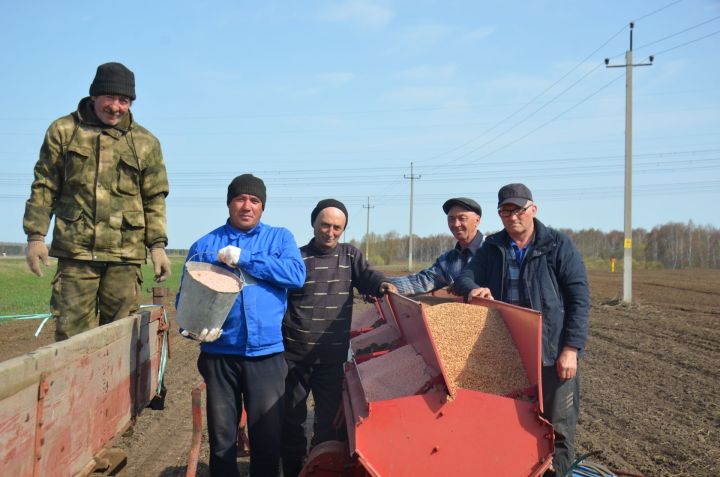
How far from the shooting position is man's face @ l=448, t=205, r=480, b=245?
19.0ft

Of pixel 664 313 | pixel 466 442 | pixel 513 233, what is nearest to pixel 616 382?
pixel 513 233

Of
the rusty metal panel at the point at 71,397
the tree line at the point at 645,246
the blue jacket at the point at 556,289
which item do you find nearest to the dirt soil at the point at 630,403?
the rusty metal panel at the point at 71,397

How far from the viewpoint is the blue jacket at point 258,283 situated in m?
4.21

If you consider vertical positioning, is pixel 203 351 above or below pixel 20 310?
above

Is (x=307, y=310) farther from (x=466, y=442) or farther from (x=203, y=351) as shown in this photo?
(x=466, y=442)

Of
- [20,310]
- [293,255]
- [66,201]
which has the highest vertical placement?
[66,201]

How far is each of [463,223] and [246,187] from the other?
2.08 meters

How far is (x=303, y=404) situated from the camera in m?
5.28

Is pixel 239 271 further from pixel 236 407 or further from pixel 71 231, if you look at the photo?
pixel 71 231

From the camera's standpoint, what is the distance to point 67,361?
2.96 m

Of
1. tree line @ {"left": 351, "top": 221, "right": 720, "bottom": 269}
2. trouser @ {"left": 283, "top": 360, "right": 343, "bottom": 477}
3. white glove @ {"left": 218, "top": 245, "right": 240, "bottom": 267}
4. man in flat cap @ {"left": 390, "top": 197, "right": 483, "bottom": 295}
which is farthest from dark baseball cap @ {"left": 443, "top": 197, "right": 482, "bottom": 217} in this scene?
tree line @ {"left": 351, "top": 221, "right": 720, "bottom": 269}

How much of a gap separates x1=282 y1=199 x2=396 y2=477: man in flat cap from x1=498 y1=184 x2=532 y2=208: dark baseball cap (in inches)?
47.0

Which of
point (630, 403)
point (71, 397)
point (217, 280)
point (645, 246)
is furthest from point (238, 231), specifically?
point (645, 246)

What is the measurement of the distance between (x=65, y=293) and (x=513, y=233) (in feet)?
9.62
